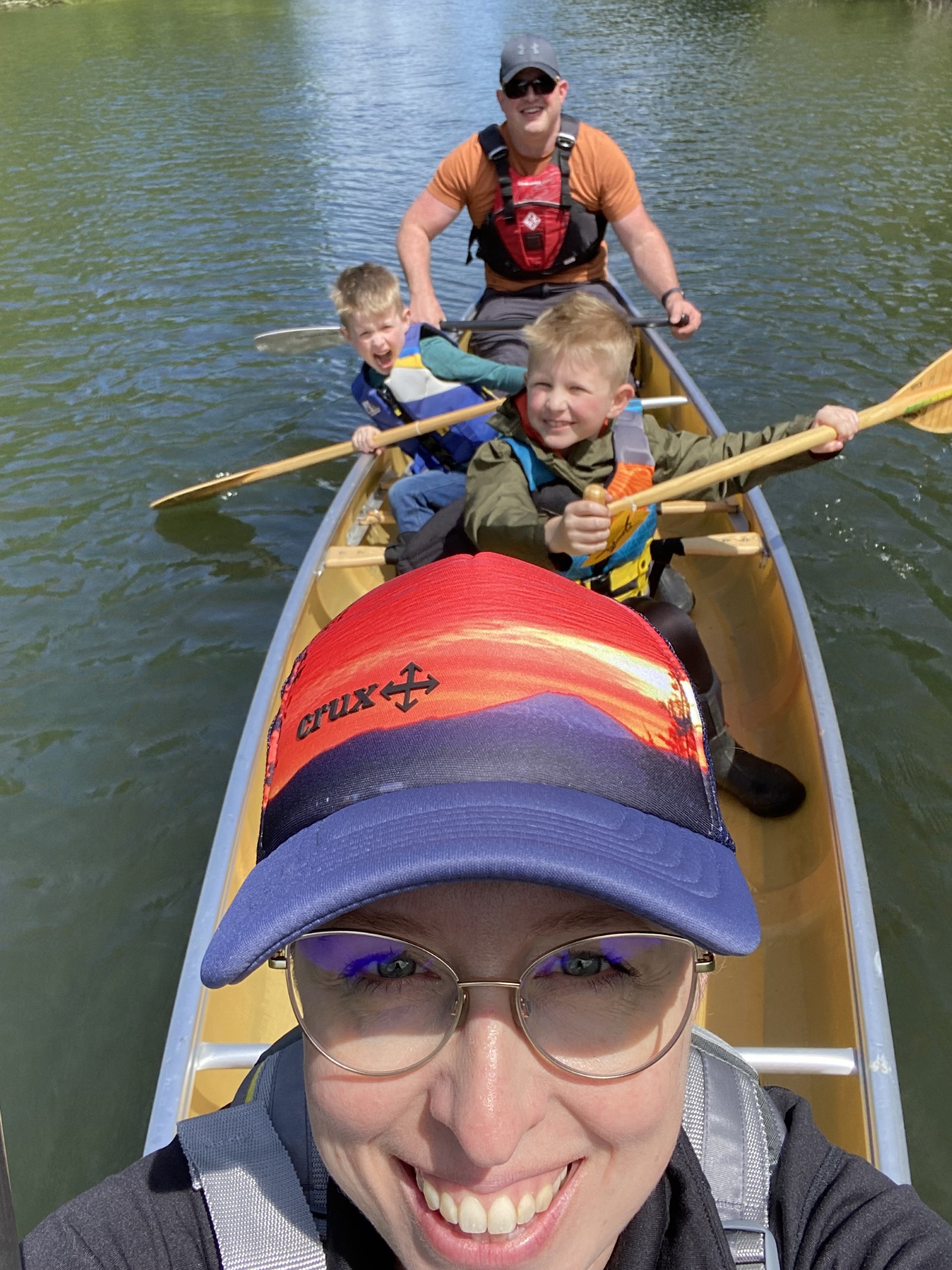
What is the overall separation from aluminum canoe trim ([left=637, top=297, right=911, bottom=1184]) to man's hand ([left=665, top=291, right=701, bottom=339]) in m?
2.01

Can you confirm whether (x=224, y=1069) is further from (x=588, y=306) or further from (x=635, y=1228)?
(x=588, y=306)

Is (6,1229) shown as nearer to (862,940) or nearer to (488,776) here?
(488,776)

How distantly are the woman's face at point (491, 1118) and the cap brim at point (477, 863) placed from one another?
6 centimetres

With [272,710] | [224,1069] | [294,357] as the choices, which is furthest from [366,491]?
[294,357]

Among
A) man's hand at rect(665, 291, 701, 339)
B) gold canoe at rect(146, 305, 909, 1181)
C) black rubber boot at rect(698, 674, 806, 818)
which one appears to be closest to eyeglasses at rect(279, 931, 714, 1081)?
gold canoe at rect(146, 305, 909, 1181)

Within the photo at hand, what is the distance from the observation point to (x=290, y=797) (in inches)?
35.6

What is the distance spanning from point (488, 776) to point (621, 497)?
8.56 ft

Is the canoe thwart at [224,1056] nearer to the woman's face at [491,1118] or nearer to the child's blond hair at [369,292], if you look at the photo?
the woman's face at [491,1118]

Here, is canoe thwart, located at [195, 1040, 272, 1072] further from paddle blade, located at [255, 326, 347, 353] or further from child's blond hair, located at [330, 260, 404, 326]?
paddle blade, located at [255, 326, 347, 353]

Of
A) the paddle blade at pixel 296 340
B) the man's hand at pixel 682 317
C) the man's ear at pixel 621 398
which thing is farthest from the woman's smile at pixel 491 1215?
the paddle blade at pixel 296 340

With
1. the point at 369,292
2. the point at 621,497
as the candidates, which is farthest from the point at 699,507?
the point at 369,292

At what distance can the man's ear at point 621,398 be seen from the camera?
3.23 m

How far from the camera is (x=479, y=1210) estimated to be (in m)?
0.88

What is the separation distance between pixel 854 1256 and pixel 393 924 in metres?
0.67
